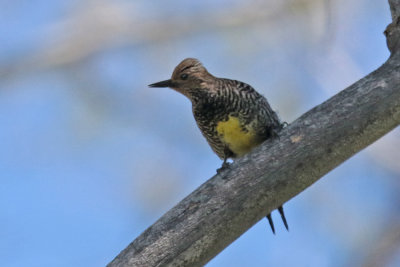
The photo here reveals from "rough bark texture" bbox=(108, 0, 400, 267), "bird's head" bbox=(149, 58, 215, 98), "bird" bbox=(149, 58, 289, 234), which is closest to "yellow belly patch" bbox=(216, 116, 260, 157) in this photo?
"bird" bbox=(149, 58, 289, 234)

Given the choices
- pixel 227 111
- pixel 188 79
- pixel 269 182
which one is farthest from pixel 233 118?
pixel 269 182

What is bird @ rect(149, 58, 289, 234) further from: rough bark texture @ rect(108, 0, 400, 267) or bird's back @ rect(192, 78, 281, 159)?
rough bark texture @ rect(108, 0, 400, 267)

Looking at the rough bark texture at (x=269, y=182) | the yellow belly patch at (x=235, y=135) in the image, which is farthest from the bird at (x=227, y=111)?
the rough bark texture at (x=269, y=182)

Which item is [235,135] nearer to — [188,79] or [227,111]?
[227,111]

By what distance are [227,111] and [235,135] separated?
0.23 m

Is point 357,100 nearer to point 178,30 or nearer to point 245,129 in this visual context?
point 245,129

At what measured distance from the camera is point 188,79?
466 centimetres

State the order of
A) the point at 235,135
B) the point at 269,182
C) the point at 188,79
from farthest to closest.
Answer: the point at 188,79, the point at 235,135, the point at 269,182

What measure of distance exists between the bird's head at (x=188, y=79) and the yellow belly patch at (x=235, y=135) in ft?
1.50

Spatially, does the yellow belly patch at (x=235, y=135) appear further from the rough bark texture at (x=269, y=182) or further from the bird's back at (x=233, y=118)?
the rough bark texture at (x=269, y=182)

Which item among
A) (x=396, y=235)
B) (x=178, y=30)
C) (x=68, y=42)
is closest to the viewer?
(x=396, y=235)

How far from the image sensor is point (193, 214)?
271cm

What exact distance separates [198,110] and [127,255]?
2040 mm

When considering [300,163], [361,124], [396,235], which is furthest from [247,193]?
[396,235]
